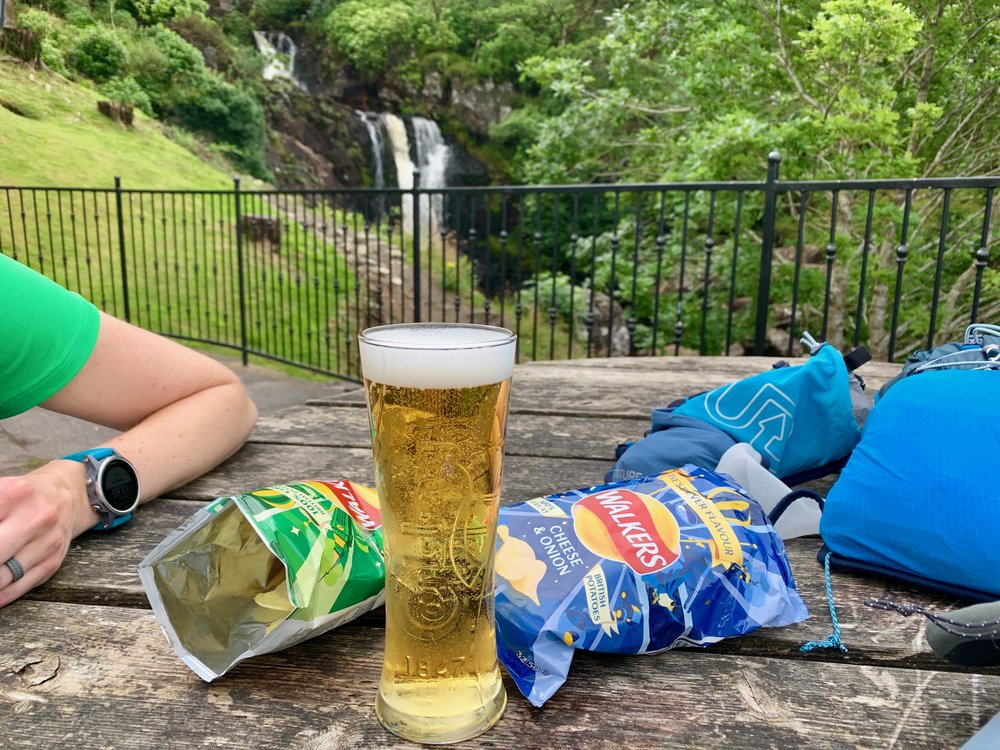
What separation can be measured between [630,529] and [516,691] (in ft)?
0.51

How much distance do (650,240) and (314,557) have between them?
819cm

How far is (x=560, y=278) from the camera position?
340 inches

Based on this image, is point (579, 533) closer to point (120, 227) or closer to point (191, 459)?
point (191, 459)

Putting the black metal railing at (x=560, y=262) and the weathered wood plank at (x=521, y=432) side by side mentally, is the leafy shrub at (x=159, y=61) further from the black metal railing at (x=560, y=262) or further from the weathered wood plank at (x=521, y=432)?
the weathered wood plank at (x=521, y=432)

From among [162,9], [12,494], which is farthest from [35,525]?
[162,9]

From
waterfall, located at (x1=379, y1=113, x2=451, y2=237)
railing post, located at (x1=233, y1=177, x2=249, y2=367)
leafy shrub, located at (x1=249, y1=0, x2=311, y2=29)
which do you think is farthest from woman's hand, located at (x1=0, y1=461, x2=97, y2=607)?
waterfall, located at (x1=379, y1=113, x2=451, y2=237)

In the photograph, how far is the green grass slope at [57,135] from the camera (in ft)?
4.76

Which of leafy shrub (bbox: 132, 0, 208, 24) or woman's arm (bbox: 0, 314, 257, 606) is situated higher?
leafy shrub (bbox: 132, 0, 208, 24)

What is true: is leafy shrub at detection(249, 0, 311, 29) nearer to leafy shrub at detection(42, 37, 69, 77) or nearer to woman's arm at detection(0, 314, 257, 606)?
leafy shrub at detection(42, 37, 69, 77)

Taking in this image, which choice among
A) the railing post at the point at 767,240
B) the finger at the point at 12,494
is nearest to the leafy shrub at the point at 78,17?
the finger at the point at 12,494

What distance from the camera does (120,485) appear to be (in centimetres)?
81

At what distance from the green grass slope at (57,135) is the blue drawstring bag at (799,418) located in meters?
1.50

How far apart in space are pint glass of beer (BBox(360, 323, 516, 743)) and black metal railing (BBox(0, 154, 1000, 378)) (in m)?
1.41

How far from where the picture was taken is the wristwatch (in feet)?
2.57
